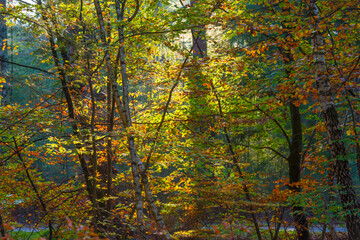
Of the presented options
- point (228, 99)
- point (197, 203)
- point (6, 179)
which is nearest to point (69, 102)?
point (6, 179)

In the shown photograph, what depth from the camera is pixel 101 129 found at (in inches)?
279

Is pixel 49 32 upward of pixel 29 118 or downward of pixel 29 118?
upward

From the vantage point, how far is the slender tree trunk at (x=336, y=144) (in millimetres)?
4012

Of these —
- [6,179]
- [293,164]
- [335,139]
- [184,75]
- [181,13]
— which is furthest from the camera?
[293,164]

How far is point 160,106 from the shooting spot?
6531 millimetres

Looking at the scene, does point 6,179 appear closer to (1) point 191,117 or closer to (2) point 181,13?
(1) point 191,117

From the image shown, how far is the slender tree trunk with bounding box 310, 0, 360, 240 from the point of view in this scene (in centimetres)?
401

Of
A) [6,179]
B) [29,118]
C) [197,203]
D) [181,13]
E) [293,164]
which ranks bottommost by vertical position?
[197,203]

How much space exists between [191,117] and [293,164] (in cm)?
306

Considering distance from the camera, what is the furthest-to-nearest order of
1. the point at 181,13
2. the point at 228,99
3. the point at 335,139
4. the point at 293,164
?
the point at 293,164 < the point at 228,99 < the point at 181,13 < the point at 335,139

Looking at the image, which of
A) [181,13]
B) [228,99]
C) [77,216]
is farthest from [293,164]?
[77,216]

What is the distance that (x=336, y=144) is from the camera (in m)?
4.29

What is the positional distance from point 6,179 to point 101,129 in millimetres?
2412

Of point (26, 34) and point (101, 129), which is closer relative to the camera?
point (26, 34)
